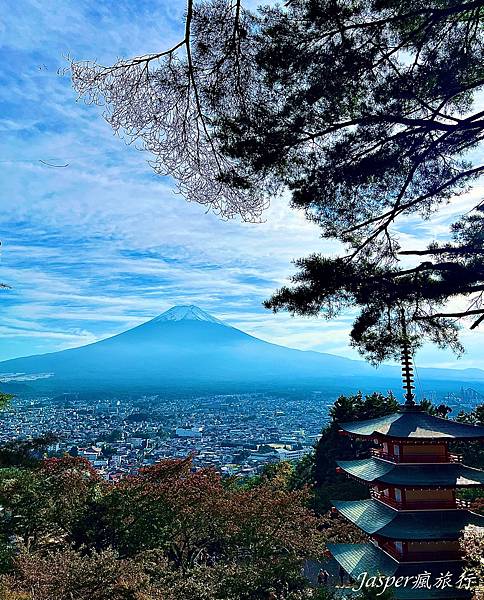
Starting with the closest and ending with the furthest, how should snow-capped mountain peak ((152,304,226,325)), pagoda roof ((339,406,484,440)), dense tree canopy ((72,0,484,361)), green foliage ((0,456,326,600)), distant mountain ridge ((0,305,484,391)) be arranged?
dense tree canopy ((72,0,484,361))
pagoda roof ((339,406,484,440))
green foliage ((0,456,326,600))
distant mountain ridge ((0,305,484,391))
snow-capped mountain peak ((152,304,226,325))

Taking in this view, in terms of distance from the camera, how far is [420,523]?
6.68 metres

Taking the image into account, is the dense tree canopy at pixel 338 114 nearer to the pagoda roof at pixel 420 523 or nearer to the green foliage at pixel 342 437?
the pagoda roof at pixel 420 523

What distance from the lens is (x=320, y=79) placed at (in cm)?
280

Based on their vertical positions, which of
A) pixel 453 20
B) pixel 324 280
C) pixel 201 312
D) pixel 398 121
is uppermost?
pixel 201 312

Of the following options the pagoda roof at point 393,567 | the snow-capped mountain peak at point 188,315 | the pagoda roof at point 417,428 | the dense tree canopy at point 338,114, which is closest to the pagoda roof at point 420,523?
the pagoda roof at point 393,567

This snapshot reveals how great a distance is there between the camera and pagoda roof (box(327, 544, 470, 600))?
5.98 m

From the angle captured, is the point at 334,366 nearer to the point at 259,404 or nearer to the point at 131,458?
the point at 259,404

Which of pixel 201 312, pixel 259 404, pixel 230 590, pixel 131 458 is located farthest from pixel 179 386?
pixel 230 590

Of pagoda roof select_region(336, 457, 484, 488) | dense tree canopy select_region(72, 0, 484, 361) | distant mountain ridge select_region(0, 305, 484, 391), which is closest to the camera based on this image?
dense tree canopy select_region(72, 0, 484, 361)

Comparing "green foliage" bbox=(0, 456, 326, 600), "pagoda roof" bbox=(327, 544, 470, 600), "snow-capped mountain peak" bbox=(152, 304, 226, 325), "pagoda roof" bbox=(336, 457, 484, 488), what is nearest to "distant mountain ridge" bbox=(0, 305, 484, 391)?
"snow-capped mountain peak" bbox=(152, 304, 226, 325)

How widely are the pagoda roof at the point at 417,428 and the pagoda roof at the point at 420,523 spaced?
1017mm

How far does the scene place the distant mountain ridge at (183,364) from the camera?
105625 millimetres

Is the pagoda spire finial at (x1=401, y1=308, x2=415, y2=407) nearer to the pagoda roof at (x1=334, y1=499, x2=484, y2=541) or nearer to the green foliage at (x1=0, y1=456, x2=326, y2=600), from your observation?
the pagoda roof at (x1=334, y1=499, x2=484, y2=541)

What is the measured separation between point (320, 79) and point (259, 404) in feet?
237
